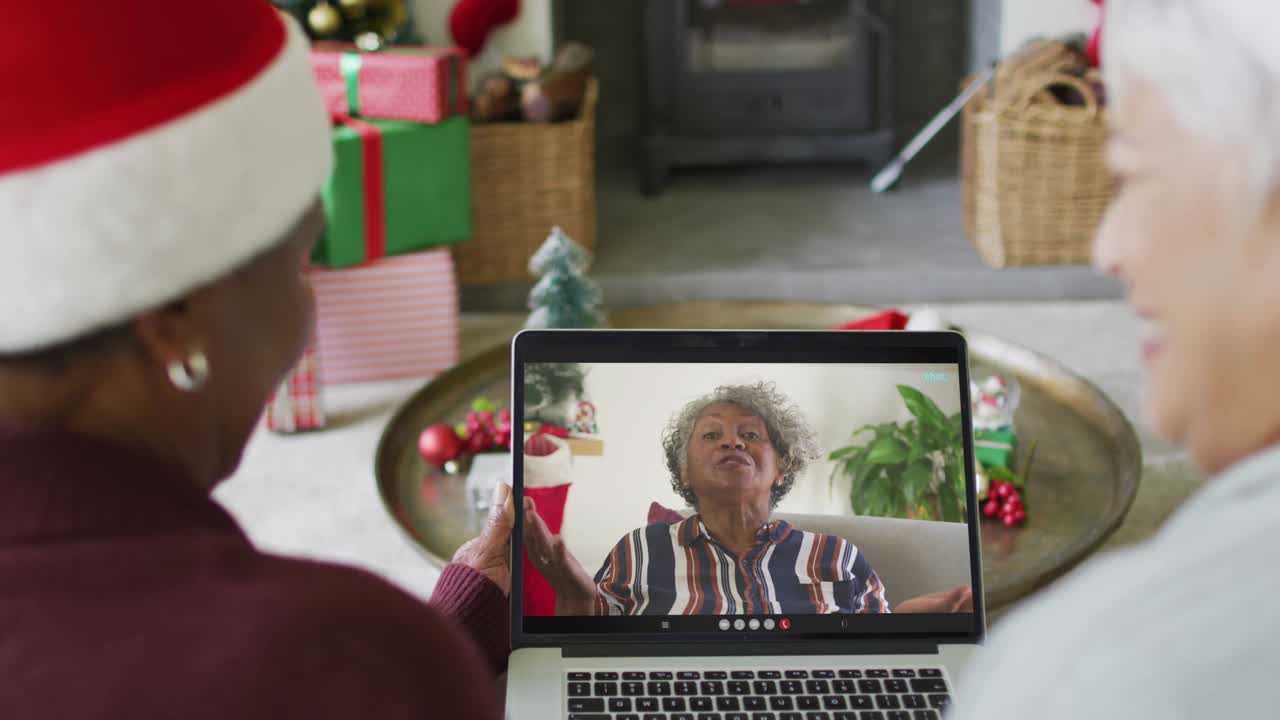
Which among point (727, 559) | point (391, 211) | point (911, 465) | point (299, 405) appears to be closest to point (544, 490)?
point (727, 559)

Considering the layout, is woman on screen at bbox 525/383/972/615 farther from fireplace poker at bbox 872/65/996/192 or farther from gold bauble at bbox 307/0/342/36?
A: fireplace poker at bbox 872/65/996/192

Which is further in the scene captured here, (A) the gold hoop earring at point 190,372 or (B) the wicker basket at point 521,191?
(B) the wicker basket at point 521,191

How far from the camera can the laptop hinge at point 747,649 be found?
106 centimetres

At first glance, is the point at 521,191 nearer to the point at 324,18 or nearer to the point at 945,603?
the point at 324,18

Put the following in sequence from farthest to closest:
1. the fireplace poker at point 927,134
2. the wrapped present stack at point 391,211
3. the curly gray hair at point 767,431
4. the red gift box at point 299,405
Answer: the fireplace poker at point 927,134
the wrapped present stack at point 391,211
the red gift box at point 299,405
the curly gray hair at point 767,431

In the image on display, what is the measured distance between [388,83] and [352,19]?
26cm

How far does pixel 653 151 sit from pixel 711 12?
419 millimetres

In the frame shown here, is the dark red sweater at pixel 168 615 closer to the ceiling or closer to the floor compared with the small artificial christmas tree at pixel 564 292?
closer to the ceiling

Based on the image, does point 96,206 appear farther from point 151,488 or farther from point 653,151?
point 653,151

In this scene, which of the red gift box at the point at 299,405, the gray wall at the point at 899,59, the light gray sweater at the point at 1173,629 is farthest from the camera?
the gray wall at the point at 899,59

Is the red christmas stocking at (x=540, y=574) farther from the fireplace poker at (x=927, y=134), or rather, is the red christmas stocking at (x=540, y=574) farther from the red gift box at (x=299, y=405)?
the fireplace poker at (x=927, y=134)

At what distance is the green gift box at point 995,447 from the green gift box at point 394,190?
139cm

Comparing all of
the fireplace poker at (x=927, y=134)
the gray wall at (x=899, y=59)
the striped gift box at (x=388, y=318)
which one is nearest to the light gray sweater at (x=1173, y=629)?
the striped gift box at (x=388, y=318)

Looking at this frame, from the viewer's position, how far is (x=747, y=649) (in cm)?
107
